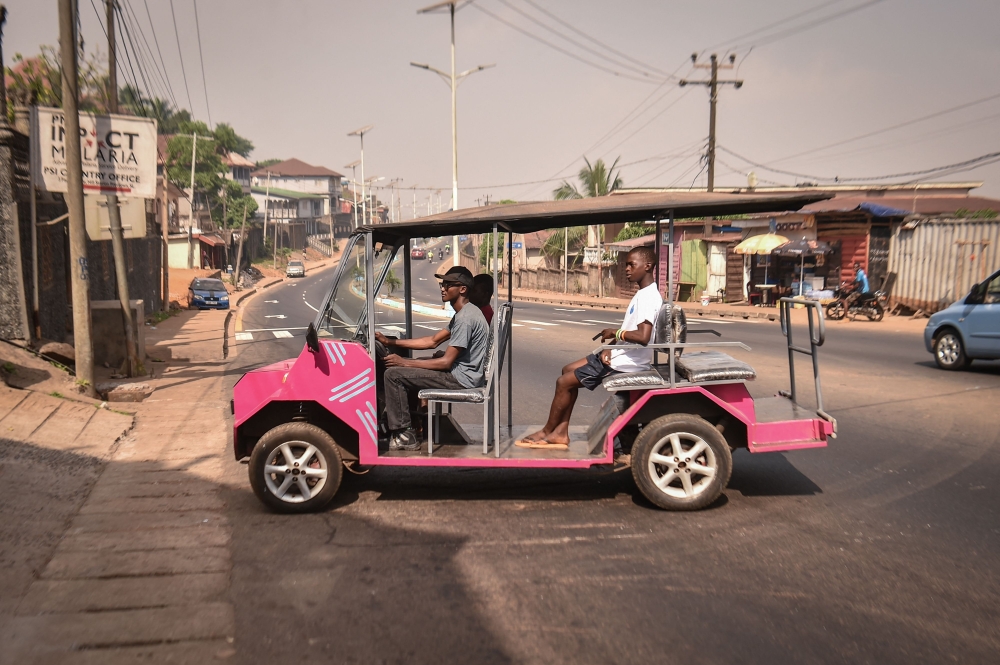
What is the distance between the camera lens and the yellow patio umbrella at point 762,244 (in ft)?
93.9

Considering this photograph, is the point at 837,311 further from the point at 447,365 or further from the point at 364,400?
the point at 364,400

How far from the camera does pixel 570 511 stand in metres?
5.66

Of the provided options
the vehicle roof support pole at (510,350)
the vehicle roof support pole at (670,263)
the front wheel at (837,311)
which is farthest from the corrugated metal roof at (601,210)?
the front wheel at (837,311)

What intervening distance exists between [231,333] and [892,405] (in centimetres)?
1865

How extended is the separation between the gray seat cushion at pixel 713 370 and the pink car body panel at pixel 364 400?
91 millimetres

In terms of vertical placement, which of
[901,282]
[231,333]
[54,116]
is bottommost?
[231,333]

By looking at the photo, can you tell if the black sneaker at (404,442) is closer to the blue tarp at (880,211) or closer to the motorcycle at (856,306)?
the motorcycle at (856,306)

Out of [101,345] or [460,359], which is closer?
[460,359]

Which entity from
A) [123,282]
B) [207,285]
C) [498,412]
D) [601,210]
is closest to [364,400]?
[498,412]

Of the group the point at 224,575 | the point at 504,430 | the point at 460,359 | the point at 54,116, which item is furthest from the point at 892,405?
the point at 54,116

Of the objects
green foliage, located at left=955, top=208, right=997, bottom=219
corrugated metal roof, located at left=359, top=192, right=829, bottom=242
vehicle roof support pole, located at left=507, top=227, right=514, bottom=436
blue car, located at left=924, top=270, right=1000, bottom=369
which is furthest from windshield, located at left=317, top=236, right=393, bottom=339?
Answer: green foliage, located at left=955, top=208, right=997, bottom=219

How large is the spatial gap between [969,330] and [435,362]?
954 centimetres

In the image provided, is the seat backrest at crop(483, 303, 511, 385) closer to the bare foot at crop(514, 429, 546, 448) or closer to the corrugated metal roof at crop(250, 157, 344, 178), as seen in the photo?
the bare foot at crop(514, 429, 546, 448)

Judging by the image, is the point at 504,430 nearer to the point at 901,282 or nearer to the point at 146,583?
the point at 146,583
